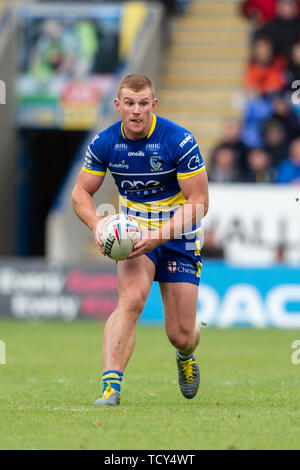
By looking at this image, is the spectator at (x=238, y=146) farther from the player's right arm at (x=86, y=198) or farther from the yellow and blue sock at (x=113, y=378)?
the yellow and blue sock at (x=113, y=378)

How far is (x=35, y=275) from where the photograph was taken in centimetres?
1922

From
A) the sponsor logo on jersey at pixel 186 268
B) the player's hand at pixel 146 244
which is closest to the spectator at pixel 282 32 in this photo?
the sponsor logo on jersey at pixel 186 268

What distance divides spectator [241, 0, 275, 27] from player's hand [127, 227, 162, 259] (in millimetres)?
15312

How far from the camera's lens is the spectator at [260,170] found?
19.9 metres

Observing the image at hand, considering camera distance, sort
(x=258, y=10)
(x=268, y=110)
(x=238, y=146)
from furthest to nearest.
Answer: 1. (x=258, y=10)
2. (x=268, y=110)
3. (x=238, y=146)

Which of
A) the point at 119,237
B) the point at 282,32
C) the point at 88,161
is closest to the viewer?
the point at 119,237

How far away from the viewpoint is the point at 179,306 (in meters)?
8.59

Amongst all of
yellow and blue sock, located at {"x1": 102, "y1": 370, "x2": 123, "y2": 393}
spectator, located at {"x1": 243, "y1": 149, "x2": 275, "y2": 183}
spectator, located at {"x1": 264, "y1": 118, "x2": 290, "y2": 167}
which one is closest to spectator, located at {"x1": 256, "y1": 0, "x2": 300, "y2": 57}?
spectator, located at {"x1": 264, "y1": 118, "x2": 290, "y2": 167}

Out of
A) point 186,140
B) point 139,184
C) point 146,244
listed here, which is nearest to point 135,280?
point 146,244

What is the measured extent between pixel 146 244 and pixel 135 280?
313 mm

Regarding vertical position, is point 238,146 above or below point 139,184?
above

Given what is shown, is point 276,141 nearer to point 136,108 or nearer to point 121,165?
point 121,165

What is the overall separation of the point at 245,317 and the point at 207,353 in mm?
4545

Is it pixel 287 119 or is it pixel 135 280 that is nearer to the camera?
pixel 135 280
